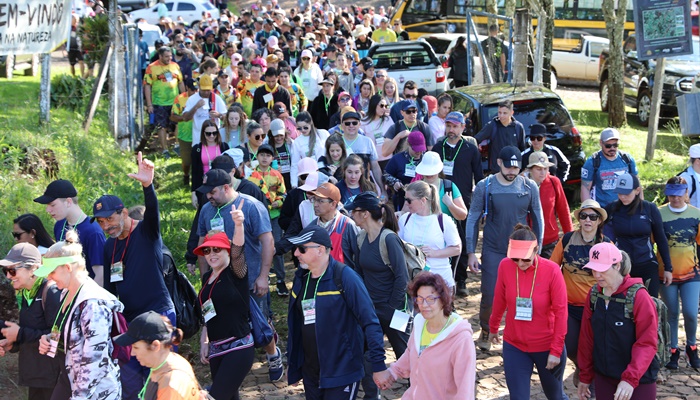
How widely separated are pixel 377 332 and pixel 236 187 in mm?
3301

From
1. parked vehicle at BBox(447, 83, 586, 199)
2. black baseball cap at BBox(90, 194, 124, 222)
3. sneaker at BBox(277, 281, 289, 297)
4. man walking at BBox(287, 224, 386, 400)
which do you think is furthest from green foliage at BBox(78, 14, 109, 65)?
man walking at BBox(287, 224, 386, 400)

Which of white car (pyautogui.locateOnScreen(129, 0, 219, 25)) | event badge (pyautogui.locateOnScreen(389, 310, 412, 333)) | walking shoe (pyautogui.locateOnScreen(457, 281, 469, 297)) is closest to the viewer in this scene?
event badge (pyautogui.locateOnScreen(389, 310, 412, 333))

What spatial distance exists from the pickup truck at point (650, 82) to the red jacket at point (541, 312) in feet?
46.5

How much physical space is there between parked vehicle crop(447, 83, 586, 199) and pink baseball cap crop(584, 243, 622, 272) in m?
6.53

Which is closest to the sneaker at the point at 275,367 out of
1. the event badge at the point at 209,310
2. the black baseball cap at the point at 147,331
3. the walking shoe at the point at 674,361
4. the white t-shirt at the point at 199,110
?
the event badge at the point at 209,310

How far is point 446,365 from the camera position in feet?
18.4

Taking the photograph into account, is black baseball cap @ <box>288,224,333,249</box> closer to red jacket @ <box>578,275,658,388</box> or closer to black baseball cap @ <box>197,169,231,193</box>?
black baseball cap @ <box>197,169,231,193</box>

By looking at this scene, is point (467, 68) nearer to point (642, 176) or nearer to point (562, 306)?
point (642, 176)

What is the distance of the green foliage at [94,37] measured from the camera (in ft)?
61.5

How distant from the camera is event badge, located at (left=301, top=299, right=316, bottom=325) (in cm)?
629

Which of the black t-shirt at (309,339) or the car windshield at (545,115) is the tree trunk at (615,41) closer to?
the car windshield at (545,115)

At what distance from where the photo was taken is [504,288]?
712cm

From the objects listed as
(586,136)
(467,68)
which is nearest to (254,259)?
(586,136)

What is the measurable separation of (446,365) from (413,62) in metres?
15.6
